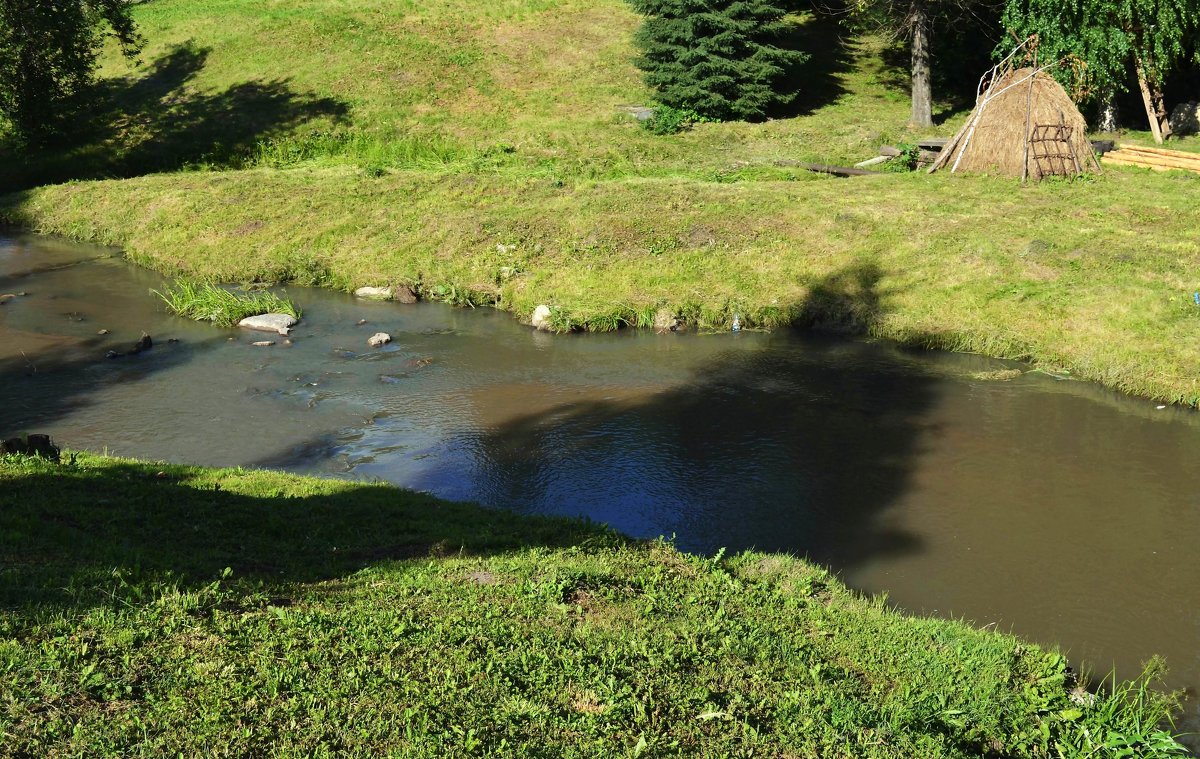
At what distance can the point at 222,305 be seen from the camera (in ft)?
64.5

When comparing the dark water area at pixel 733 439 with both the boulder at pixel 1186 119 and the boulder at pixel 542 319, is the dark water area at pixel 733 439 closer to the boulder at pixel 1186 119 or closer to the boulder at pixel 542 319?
the boulder at pixel 542 319

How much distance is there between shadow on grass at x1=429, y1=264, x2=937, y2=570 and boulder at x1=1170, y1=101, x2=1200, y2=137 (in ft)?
61.7

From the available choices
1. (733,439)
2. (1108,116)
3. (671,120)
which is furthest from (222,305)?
(1108,116)

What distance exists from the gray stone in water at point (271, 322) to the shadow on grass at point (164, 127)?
581 inches

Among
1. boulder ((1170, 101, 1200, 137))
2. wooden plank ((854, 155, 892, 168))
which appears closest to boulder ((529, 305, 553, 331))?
wooden plank ((854, 155, 892, 168))

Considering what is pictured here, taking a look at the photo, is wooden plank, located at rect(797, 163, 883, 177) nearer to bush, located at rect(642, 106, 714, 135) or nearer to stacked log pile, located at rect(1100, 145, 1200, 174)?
bush, located at rect(642, 106, 714, 135)

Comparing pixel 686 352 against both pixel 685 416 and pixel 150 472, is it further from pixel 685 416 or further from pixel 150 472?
pixel 150 472

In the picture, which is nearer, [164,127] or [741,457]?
[741,457]

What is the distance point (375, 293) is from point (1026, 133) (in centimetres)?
1564

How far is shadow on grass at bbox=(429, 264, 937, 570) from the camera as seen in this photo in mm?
11188

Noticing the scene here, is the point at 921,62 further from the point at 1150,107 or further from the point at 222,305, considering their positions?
the point at 222,305

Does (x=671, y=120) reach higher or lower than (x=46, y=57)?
lower

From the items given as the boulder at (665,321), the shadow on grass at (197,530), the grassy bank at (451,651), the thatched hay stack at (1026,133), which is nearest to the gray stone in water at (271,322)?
the boulder at (665,321)

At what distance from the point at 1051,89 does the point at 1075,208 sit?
4.93 meters
